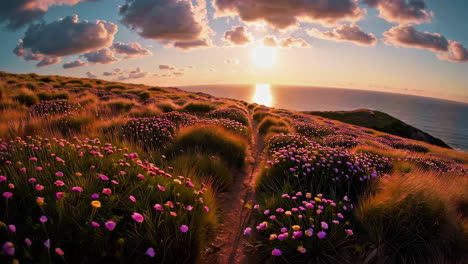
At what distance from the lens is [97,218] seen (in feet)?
8.56

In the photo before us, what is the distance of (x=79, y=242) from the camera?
7.90ft

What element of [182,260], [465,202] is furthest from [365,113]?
[182,260]

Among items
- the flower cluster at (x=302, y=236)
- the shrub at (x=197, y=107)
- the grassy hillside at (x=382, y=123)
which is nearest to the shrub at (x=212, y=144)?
the flower cluster at (x=302, y=236)

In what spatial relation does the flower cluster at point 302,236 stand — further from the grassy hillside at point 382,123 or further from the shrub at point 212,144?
the grassy hillside at point 382,123

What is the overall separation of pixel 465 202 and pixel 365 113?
73887mm

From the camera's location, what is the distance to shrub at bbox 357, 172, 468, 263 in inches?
129

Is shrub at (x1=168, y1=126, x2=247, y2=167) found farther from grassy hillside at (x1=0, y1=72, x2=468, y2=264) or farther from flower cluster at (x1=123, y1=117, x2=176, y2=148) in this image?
grassy hillside at (x1=0, y1=72, x2=468, y2=264)

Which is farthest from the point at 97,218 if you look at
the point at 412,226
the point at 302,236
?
the point at 412,226

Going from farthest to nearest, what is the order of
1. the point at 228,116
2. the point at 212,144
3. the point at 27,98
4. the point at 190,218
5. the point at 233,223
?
the point at 228,116 → the point at 27,98 → the point at 212,144 → the point at 233,223 → the point at 190,218

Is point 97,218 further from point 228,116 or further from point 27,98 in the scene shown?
point 27,98

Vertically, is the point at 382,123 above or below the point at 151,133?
below

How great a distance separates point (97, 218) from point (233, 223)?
2.42 meters

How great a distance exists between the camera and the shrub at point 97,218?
2.35 metres

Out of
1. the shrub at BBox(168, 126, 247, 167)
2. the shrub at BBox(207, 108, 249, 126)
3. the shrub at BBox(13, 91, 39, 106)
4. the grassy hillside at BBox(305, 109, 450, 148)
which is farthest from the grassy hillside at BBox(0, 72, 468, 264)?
the grassy hillside at BBox(305, 109, 450, 148)
